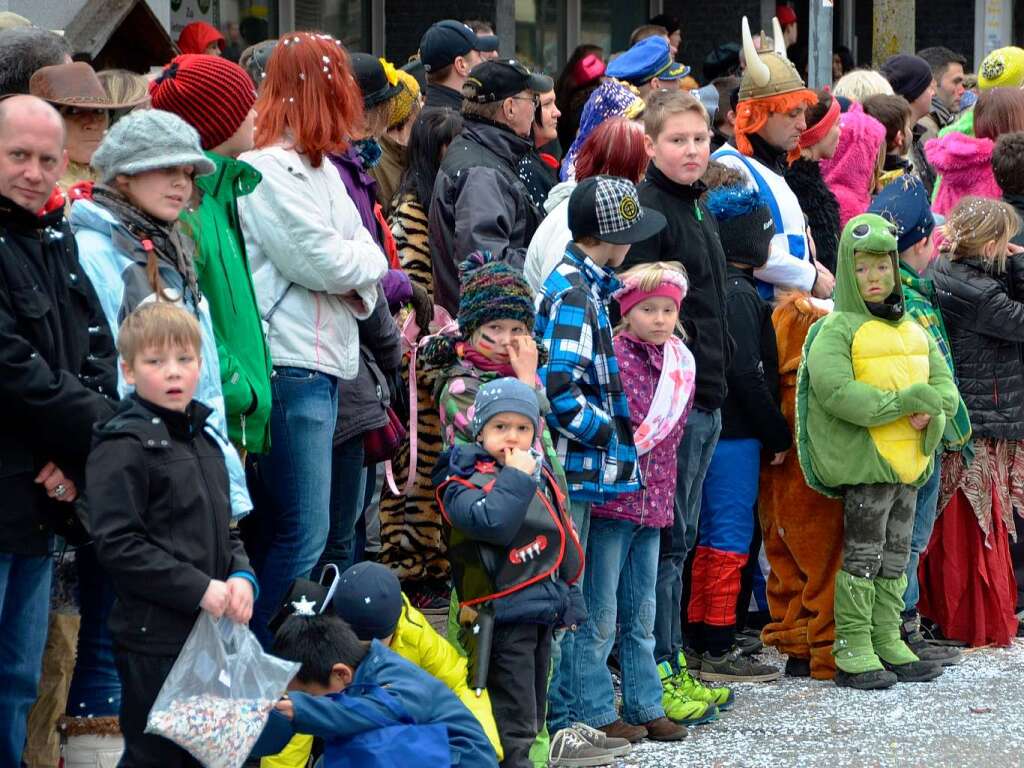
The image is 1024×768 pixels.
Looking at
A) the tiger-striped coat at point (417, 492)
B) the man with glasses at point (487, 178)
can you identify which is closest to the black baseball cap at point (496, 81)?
the man with glasses at point (487, 178)

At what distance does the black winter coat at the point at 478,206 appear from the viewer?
6117 millimetres

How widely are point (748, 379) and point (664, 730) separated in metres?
1.44

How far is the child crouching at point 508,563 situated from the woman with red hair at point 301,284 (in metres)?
0.47

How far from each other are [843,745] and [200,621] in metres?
2.57

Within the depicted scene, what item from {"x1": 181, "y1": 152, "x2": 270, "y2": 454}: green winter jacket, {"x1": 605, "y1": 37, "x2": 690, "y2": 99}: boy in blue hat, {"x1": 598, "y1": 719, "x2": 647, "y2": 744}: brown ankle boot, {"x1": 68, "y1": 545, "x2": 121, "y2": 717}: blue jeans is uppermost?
{"x1": 605, "y1": 37, "x2": 690, "y2": 99}: boy in blue hat

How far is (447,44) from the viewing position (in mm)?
7148

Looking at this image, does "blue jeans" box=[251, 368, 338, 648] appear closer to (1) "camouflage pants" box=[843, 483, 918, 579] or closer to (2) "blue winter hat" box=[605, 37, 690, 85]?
(1) "camouflage pants" box=[843, 483, 918, 579]

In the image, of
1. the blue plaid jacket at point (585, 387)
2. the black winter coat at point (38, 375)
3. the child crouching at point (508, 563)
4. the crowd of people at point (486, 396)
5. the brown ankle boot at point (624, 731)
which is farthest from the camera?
the brown ankle boot at point (624, 731)

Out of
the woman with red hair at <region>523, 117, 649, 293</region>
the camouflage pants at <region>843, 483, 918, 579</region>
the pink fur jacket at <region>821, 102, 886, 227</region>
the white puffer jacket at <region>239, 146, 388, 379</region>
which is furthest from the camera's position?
the pink fur jacket at <region>821, 102, 886, 227</region>

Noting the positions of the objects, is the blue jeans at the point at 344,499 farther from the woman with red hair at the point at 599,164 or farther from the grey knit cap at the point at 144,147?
the grey knit cap at the point at 144,147

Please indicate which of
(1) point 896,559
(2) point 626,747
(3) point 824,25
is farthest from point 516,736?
(3) point 824,25

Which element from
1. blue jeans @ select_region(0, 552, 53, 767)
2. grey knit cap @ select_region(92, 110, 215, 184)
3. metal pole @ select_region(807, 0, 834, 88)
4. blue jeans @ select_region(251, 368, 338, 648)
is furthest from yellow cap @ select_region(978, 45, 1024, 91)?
blue jeans @ select_region(0, 552, 53, 767)

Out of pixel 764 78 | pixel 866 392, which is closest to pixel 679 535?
pixel 866 392

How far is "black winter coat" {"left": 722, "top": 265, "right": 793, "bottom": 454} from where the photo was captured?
6270 mm
